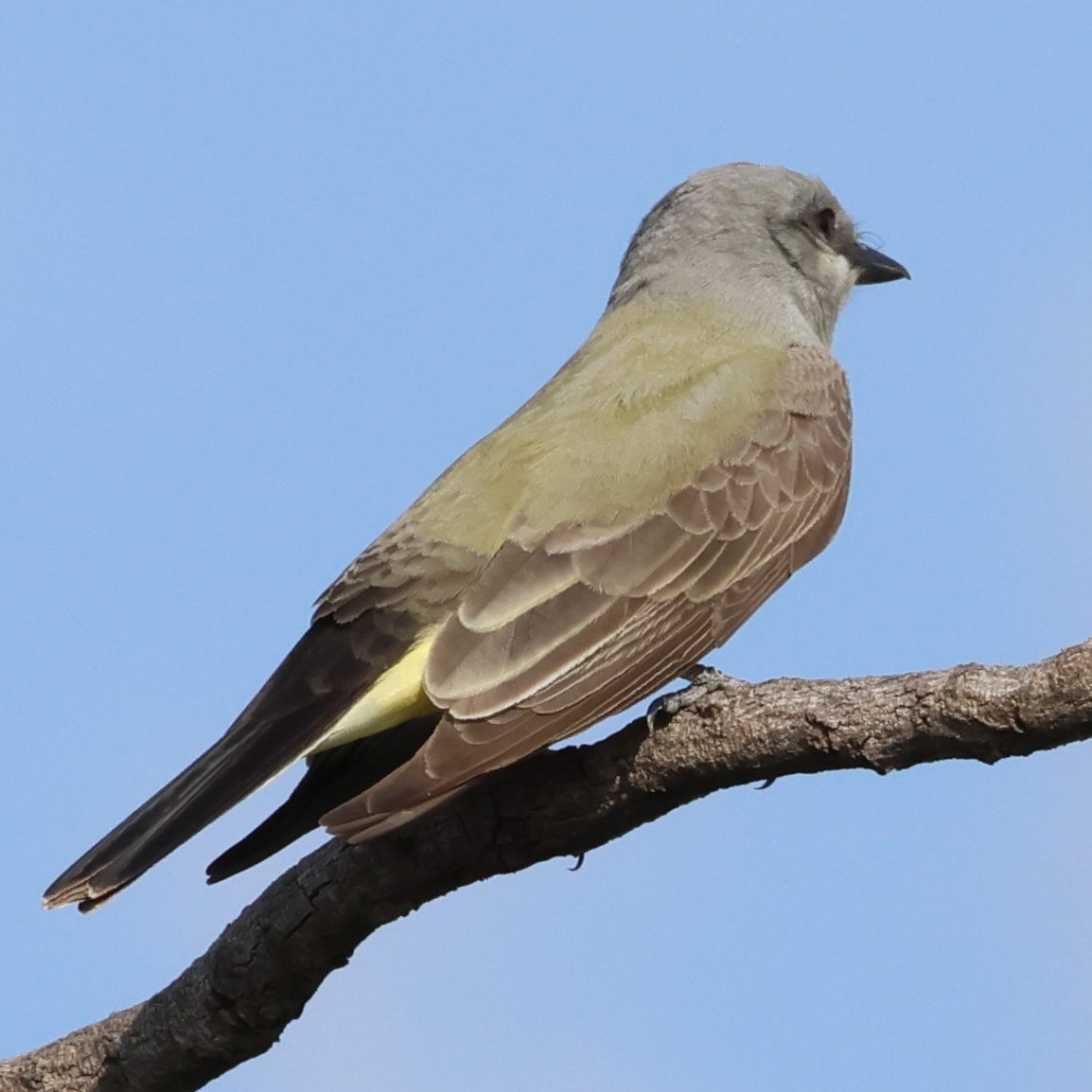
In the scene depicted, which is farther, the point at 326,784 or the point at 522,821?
the point at 326,784

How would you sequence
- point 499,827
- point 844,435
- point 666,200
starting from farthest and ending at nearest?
point 666,200
point 844,435
point 499,827

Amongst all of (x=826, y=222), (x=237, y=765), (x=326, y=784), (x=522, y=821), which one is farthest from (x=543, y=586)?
(x=826, y=222)

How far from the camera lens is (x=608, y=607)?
6359 millimetres

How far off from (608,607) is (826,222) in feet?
11.5

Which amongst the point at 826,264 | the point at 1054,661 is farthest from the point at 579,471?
the point at 826,264

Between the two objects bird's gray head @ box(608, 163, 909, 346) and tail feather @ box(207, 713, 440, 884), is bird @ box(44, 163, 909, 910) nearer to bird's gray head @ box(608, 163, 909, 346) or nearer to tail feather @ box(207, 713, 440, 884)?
tail feather @ box(207, 713, 440, 884)

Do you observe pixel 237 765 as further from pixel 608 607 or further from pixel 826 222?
pixel 826 222

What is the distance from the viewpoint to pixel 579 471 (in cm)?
671

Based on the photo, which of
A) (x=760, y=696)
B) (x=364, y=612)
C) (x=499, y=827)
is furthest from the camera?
(x=364, y=612)

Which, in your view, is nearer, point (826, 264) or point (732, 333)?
point (732, 333)

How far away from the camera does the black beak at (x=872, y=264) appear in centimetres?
927

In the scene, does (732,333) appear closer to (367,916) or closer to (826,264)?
(826,264)

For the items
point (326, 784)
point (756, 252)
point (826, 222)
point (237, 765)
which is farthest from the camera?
point (826, 222)

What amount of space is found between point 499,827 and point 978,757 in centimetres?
152
